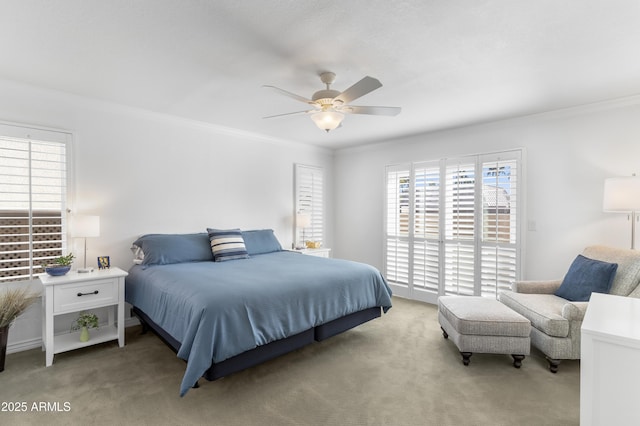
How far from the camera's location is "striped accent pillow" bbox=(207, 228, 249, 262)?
12.6 feet

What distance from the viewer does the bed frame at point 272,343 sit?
227cm

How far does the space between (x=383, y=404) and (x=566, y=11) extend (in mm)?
2759

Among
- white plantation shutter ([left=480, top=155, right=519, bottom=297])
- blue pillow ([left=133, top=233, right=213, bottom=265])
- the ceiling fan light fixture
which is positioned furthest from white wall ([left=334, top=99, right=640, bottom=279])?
blue pillow ([left=133, top=233, right=213, bottom=265])

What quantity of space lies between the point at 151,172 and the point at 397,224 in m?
3.65

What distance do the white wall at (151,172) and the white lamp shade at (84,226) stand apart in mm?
377

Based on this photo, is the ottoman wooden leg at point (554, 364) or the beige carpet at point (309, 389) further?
the ottoman wooden leg at point (554, 364)

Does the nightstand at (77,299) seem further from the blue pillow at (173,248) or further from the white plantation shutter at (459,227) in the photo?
the white plantation shutter at (459,227)

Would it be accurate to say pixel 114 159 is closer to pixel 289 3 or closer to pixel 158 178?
pixel 158 178

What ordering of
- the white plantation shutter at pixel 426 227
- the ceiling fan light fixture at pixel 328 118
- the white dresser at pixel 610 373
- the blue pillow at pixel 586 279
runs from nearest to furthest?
the white dresser at pixel 610 373 < the ceiling fan light fixture at pixel 328 118 < the blue pillow at pixel 586 279 < the white plantation shutter at pixel 426 227

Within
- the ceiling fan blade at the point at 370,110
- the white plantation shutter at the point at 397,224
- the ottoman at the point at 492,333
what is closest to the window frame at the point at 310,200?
the white plantation shutter at the point at 397,224

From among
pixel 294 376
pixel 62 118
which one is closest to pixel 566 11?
pixel 294 376

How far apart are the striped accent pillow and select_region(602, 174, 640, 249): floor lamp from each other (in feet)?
12.7

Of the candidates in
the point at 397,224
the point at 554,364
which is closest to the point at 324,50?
the point at 554,364

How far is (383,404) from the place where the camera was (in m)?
2.22
